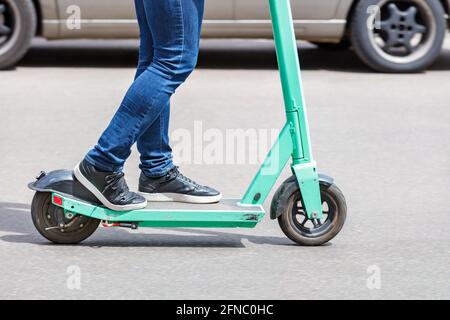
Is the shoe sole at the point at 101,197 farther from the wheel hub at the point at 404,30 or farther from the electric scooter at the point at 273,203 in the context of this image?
the wheel hub at the point at 404,30

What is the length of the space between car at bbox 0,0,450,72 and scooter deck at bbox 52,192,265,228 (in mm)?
5178

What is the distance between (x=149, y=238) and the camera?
5.30 metres

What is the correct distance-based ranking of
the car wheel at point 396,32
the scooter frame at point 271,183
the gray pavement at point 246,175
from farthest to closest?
the car wheel at point 396,32
the scooter frame at point 271,183
the gray pavement at point 246,175

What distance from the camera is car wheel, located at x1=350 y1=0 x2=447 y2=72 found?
10305 mm

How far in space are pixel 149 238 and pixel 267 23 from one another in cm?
515

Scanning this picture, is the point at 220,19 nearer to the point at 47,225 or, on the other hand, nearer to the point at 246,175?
the point at 246,175

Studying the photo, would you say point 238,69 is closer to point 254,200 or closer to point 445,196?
point 445,196

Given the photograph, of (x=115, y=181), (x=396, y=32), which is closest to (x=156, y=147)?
(x=115, y=181)

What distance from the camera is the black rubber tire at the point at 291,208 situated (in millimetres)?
5066

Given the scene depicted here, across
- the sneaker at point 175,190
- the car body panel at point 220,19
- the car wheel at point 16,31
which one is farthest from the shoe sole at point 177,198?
the car wheel at point 16,31

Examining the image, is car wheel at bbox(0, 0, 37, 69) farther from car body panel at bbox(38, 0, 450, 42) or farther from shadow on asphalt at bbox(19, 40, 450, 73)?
shadow on asphalt at bbox(19, 40, 450, 73)

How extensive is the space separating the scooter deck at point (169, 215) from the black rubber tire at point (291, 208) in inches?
4.0

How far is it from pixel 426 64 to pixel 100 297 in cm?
650

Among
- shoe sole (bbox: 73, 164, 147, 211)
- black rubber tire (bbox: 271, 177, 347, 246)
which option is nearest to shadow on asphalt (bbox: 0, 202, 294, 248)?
black rubber tire (bbox: 271, 177, 347, 246)
